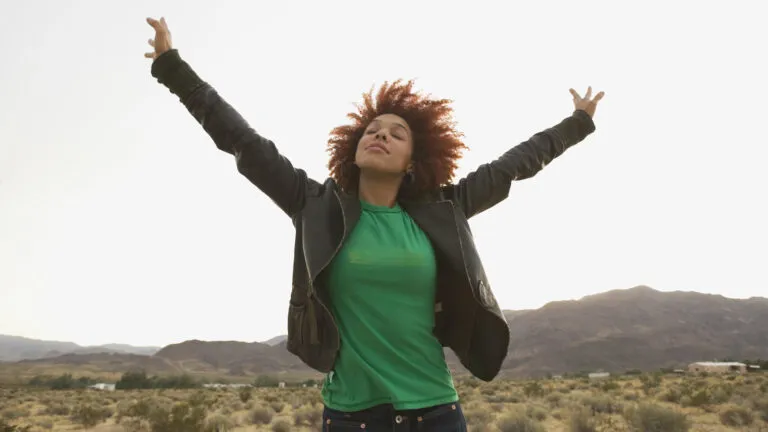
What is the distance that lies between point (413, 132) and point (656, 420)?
1067cm

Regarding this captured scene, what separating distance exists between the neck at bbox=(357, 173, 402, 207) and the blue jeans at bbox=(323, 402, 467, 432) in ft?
3.19

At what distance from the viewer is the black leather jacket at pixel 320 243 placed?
6.70 feet

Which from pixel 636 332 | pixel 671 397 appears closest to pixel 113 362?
pixel 636 332

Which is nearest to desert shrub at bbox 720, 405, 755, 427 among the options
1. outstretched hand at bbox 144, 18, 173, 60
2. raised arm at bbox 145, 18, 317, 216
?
raised arm at bbox 145, 18, 317, 216

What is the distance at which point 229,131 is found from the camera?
214 centimetres

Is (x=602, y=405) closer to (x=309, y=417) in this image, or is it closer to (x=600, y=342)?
(x=309, y=417)

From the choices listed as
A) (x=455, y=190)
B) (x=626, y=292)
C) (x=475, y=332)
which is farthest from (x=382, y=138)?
(x=626, y=292)

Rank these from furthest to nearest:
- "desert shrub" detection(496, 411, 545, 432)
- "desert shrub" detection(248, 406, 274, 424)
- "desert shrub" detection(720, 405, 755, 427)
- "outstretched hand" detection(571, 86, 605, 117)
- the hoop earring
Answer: "desert shrub" detection(248, 406, 274, 424)
"desert shrub" detection(720, 405, 755, 427)
"desert shrub" detection(496, 411, 545, 432)
"outstretched hand" detection(571, 86, 605, 117)
the hoop earring

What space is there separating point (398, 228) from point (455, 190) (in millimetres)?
569

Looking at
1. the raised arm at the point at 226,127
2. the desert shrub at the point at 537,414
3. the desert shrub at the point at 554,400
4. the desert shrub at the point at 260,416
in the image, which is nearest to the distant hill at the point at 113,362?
the desert shrub at the point at 260,416

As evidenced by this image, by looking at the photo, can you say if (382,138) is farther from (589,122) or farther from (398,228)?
(589,122)

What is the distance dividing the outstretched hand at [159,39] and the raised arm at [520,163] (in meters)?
1.47

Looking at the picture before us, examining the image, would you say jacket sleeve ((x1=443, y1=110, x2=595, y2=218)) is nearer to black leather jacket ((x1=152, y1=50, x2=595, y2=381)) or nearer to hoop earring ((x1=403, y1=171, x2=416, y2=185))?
hoop earring ((x1=403, y1=171, x2=416, y2=185))

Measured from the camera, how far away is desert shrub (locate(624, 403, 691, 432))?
1061 centimetres
